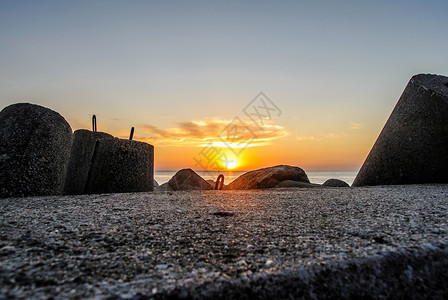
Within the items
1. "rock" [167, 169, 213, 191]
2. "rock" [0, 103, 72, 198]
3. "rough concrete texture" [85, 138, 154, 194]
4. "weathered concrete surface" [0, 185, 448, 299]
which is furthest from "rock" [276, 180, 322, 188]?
"rock" [0, 103, 72, 198]

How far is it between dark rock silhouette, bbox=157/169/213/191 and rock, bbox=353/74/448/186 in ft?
12.5

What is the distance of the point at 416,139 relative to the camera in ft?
14.8

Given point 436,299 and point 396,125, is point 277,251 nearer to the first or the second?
point 436,299

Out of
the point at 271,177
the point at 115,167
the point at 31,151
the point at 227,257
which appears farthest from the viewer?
the point at 271,177

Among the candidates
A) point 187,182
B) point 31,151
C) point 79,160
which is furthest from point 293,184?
point 31,151

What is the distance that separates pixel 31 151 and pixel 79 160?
185 cm

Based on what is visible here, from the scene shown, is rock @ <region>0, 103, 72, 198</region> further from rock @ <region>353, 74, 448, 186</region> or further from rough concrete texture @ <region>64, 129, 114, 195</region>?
rock @ <region>353, 74, 448, 186</region>

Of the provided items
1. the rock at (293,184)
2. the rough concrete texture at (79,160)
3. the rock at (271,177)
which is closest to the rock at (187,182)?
the rock at (271,177)

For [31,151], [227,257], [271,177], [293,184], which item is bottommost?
[227,257]

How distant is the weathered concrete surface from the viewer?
37.8 inches

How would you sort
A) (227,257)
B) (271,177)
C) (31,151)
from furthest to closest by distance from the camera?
(271,177), (31,151), (227,257)

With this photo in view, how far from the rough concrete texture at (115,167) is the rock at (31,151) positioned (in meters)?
0.46

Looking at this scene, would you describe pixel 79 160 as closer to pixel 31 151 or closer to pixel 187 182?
pixel 31 151

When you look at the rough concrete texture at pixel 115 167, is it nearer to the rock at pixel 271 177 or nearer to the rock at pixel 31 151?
the rock at pixel 31 151
